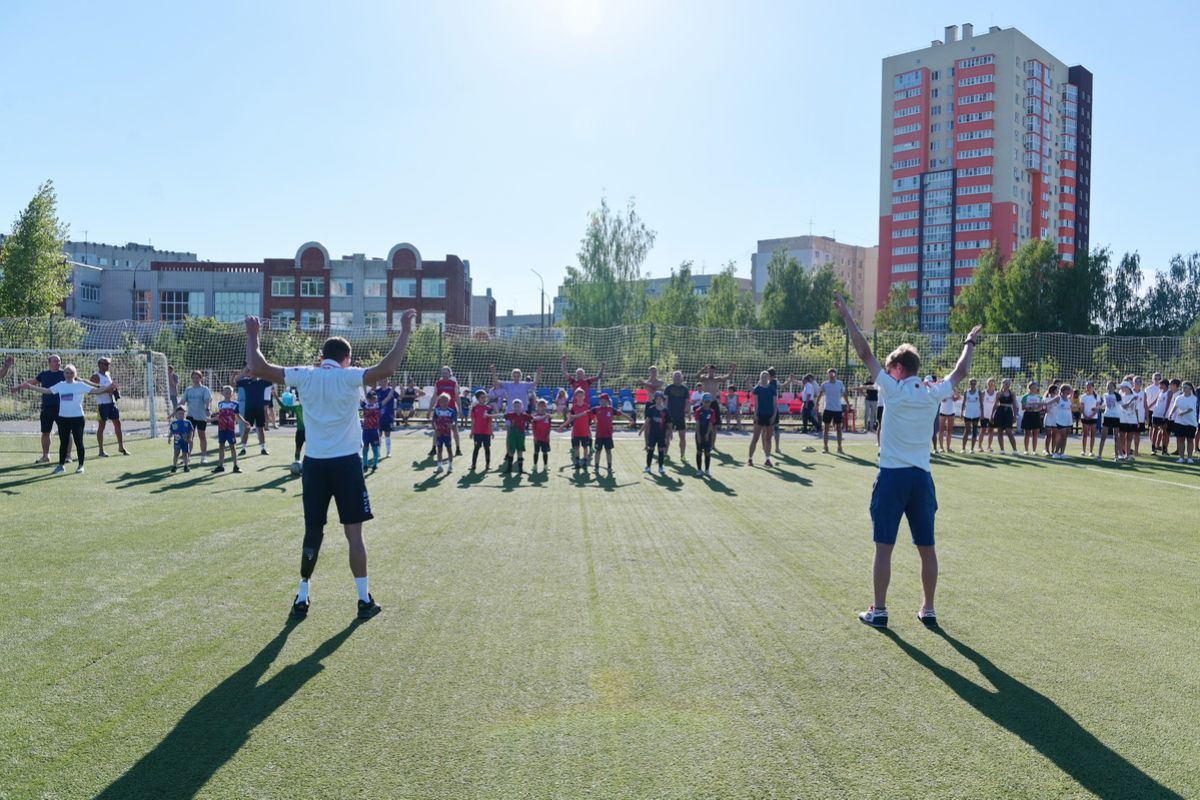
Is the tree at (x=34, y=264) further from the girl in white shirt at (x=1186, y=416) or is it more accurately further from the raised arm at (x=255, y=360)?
the girl in white shirt at (x=1186, y=416)

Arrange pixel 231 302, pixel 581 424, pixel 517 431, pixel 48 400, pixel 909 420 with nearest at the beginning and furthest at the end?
1. pixel 909 420
2. pixel 517 431
3. pixel 48 400
4. pixel 581 424
5. pixel 231 302

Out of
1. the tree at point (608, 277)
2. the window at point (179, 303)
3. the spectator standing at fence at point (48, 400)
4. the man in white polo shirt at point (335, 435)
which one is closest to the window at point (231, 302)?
the window at point (179, 303)

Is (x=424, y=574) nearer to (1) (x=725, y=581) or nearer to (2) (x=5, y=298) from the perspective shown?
(1) (x=725, y=581)

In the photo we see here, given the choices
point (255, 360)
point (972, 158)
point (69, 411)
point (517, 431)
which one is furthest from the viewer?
point (972, 158)

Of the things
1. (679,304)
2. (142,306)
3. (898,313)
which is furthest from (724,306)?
(142,306)

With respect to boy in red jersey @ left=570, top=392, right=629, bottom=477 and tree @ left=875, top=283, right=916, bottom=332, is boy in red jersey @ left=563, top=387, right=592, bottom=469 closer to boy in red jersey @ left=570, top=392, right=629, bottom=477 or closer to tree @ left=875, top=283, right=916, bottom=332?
boy in red jersey @ left=570, top=392, right=629, bottom=477

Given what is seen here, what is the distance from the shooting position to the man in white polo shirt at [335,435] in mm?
5977

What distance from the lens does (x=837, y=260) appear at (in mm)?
122375

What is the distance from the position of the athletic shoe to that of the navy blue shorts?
13.5 feet

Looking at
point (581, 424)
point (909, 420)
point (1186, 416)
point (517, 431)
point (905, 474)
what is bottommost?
point (517, 431)

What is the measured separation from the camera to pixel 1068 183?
97188 millimetres

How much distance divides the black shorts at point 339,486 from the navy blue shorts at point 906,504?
3632 millimetres

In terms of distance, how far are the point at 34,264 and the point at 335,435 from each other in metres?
32.4

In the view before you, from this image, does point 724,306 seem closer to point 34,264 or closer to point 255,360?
point 34,264
